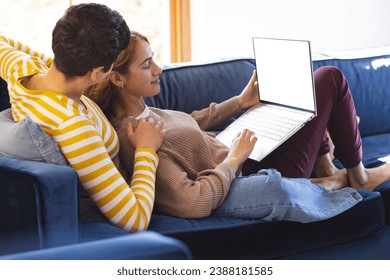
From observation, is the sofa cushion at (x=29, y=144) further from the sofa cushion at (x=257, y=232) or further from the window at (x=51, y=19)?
the window at (x=51, y=19)

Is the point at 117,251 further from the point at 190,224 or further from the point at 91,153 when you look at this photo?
the point at 190,224

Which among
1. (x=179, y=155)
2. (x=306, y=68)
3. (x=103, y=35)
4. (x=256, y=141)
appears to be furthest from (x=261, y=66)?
(x=103, y=35)

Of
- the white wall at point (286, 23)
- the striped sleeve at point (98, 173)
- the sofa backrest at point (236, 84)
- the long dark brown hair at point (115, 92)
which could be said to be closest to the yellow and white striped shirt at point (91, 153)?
the striped sleeve at point (98, 173)

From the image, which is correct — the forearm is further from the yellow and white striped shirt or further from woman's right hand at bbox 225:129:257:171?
the yellow and white striped shirt

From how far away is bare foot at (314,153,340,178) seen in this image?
251cm

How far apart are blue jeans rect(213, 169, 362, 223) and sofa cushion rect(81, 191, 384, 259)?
26 millimetres

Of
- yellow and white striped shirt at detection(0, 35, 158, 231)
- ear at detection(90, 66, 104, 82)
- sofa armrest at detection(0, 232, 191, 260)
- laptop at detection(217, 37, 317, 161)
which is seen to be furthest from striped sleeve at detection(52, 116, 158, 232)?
sofa armrest at detection(0, 232, 191, 260)

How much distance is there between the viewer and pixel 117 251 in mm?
1026

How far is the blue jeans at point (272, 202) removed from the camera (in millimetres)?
1990

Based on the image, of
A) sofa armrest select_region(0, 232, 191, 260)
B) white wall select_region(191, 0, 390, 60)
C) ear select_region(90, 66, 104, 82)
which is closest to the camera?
sofa armrest select_region(0, 232, 191, 260)

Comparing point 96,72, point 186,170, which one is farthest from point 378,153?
point 96,72

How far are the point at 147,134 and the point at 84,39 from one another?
0.33 meters

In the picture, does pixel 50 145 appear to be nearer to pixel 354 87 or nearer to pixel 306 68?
pixel 306 68
